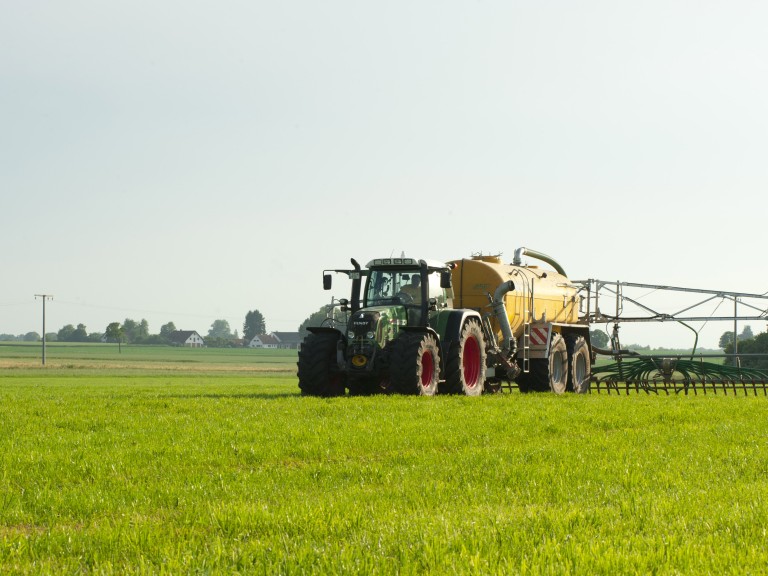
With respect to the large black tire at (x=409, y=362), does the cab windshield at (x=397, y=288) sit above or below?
above

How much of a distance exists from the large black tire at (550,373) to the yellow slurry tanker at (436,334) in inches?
1.1

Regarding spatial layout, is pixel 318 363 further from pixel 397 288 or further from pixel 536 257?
pixel 536 257

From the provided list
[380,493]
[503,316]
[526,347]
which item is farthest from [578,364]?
[380,493]

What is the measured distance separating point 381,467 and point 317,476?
808 mm

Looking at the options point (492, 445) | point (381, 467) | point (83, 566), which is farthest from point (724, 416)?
point (83, 566)

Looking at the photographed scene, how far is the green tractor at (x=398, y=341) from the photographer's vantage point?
2019 cm

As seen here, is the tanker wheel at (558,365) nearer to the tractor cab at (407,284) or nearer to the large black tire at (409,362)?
the tractor cab at (407,284)

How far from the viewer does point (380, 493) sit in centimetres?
891

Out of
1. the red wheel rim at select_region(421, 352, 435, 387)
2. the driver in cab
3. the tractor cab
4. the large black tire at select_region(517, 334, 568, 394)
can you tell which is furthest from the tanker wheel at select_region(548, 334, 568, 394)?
the red wheel rim at select_region(421, 352, 435, 387)

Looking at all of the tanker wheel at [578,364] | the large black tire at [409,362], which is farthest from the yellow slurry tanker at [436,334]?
the tanker wheel at [578,364]

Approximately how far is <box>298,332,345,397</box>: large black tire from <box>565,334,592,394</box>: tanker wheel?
30.1 feet

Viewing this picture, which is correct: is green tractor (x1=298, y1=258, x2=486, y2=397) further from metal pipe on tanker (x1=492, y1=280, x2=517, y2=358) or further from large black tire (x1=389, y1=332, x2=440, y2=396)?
metal pipe on tanker (x1=492, y1=280, x2=517, y2=358)

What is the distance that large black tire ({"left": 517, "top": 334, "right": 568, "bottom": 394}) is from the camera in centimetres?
2581

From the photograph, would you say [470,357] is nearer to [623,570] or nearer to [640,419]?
[640,419]
